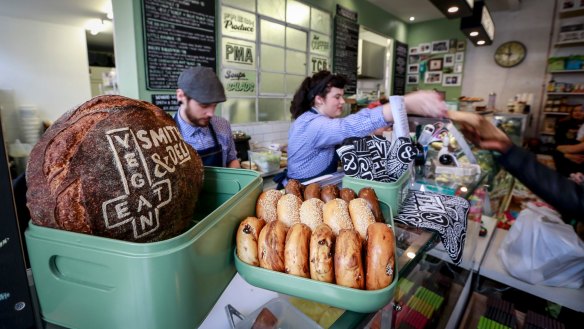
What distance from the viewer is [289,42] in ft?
13.4

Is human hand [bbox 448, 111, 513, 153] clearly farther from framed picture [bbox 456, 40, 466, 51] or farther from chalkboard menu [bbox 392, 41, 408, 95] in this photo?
framed picture [bbox 456, 40, 466, 51]

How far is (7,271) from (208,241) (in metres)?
0.29

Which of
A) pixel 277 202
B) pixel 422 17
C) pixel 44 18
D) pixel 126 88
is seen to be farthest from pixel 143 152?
pixel 422 17

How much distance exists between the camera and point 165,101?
2.92 meters

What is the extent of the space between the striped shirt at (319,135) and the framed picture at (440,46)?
19.6 ft

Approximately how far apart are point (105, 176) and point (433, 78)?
765 cm

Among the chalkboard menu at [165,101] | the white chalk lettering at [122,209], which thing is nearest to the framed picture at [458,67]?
the chalkboard menu at [165,101]

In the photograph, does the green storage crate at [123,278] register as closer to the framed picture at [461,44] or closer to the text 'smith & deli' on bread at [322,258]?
the text 'smith & deli' on bread at [322,258]

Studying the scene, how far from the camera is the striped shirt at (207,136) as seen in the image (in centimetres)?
201

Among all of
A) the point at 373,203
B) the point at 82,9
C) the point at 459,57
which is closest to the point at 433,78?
the point at 459,57

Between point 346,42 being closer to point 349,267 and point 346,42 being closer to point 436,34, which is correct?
point 436,34

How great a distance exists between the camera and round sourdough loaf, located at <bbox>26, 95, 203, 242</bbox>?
48 cm

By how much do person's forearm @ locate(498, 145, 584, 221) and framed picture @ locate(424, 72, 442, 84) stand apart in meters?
6.59

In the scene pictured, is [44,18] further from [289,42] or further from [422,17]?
[422,17]
